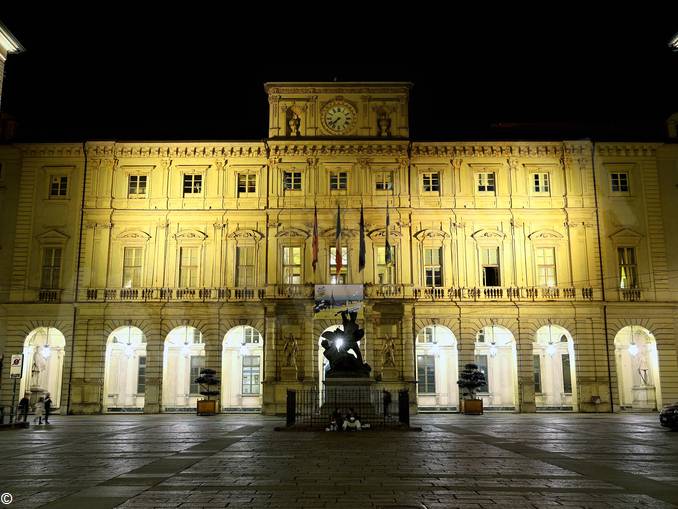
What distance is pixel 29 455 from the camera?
15.6m

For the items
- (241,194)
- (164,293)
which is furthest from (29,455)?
(241,194)

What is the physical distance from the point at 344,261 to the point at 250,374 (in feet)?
28.8

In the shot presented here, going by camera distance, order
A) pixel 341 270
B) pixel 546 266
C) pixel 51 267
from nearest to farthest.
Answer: pixel 341 270
pixel 51 267
pixel 546 266

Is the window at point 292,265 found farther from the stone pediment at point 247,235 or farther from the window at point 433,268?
the window at point 433,268

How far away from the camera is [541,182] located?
38688 millimetres

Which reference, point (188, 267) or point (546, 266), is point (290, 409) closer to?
point (188, 267)

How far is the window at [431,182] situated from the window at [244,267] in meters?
10.9

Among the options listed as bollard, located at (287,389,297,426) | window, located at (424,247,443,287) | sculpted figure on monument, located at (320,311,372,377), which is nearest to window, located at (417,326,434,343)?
window, located at (424,247,443,287)

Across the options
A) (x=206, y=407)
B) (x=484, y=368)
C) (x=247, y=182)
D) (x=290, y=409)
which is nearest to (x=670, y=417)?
(x=290, y=409)

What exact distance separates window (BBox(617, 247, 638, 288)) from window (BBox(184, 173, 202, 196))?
24729 millimetres

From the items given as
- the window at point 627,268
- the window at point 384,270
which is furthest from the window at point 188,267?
the window at point 627,268

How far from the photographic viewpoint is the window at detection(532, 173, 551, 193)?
38594 millimetres

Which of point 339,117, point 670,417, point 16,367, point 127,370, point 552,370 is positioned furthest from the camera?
point 552,370

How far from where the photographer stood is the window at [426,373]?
3831 cm
